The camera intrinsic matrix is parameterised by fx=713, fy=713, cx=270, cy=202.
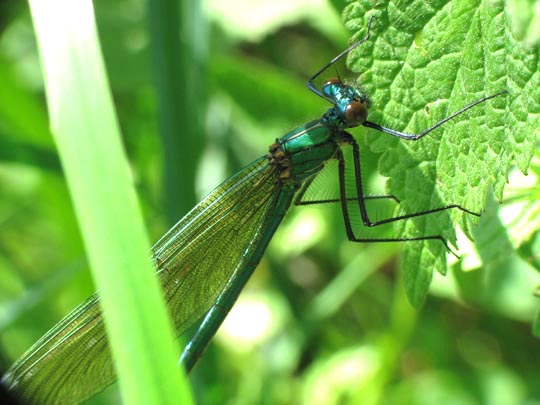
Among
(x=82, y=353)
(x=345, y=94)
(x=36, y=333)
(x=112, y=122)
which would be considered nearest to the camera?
(x=112, y=122)

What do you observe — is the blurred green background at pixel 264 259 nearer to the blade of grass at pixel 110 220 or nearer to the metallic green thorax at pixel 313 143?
the metallic green thorax at pixel 313 143

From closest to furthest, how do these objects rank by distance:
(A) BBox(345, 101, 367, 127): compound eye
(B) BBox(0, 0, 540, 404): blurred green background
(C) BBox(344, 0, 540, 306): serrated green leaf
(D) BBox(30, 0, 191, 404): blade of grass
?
(D) BBox(30, 0, 191, 404): blade of grass
(C) BBox(344, 0, 540, 306): serrated green leaf
(A) BBox(345, 101, 367, 127): compound eye
(B) BBox(0, 0, 540, 404): blurred green background

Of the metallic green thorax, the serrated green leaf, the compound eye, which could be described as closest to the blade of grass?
the serrated green leaf

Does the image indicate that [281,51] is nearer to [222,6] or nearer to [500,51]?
[222,6]

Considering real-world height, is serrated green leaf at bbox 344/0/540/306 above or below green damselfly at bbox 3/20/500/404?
below

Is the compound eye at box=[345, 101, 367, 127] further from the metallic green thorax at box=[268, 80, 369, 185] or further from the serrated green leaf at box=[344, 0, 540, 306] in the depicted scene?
the serrated green leaf at box=[344, 0, 540, 306]

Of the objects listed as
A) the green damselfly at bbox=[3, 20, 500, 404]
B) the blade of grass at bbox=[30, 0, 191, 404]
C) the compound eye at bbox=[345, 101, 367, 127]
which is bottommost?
the blade of grass at bbox=[30, 0, 191, 404]

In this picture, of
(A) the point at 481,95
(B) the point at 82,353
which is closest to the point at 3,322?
(B) the point at 82,353
